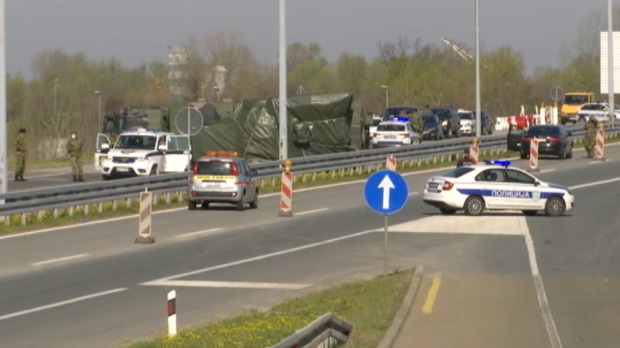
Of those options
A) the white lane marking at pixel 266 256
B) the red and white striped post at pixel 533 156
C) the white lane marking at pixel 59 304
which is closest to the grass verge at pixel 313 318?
the white lane marking at pixel 59 304

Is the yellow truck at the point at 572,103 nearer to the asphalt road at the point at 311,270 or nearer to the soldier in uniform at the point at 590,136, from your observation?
the soldier in uniform at the point at 590,136

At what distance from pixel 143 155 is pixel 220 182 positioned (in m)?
10.1

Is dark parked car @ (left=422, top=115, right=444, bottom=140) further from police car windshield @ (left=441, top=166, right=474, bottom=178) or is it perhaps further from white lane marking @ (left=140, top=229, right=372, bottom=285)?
white lane marking @ (left=140, top=229, right=372, bottom=285)

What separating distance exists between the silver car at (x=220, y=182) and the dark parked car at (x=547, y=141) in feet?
73.0

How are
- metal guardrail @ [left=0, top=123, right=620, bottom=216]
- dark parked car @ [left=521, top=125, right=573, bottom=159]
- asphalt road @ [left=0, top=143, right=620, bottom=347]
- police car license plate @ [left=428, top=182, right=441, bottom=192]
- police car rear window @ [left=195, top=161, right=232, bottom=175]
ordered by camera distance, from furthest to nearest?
dark parked car @ [left=521, top=125, right=573, bottom=159], police car rear window @ [left=195, top=161, right=232, bottom=175], police car license plate @ [left=428, top=182, right=441, bottom=192], metal guardrail @ [left=0, top=123, right=620, bottom=216], asphalt road @ [left=0, top=143, right=620, bottom=347]

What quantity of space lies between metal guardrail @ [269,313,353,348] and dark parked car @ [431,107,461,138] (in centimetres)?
5969

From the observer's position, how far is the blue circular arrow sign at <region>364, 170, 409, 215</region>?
20125mm

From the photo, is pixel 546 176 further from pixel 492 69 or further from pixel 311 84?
A: pixel 311 84

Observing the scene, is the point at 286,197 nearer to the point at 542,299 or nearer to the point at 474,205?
the point at 474,205

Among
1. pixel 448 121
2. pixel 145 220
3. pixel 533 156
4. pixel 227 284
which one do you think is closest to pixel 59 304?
pixel 227 284

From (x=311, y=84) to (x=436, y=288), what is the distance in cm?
10236

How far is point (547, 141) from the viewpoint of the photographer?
55.3 meters

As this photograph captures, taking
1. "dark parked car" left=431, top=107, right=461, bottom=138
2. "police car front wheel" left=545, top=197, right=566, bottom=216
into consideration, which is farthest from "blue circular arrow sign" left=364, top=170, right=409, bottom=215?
"dark parked car" left=431, top=107, right=461, bottom=138

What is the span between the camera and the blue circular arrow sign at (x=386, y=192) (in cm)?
2012
